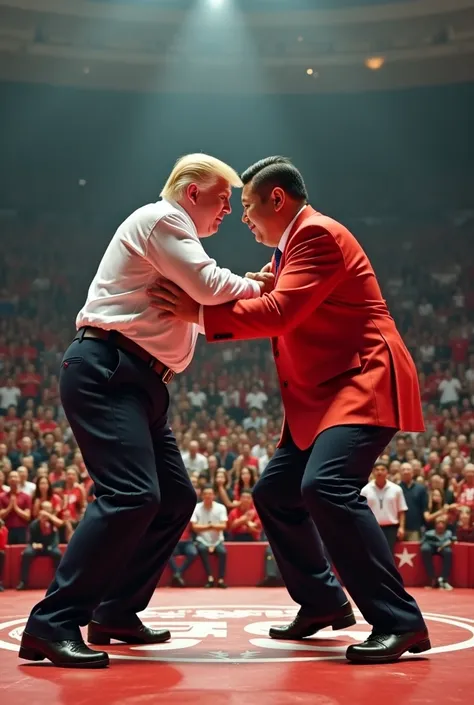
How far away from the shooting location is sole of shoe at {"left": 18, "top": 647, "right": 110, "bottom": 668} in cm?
274

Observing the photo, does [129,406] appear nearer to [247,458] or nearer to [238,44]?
[247,458]

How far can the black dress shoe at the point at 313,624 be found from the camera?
3.40 meters

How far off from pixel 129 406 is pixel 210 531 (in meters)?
5.38

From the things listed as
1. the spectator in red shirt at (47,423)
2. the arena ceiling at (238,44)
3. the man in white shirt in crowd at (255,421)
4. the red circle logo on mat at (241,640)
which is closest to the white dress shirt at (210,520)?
the red circle logo on mat at (241,640)

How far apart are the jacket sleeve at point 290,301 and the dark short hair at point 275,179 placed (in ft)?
0.91

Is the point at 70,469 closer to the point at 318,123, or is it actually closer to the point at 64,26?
the point at 64,26

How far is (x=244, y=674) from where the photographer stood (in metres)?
2.66

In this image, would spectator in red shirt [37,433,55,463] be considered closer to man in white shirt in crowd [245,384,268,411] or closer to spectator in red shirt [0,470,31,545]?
spectator in red shirt [0,470,31,545]

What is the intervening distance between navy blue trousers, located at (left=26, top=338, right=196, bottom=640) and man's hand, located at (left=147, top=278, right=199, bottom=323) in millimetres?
206

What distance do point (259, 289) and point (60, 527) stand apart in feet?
18.0

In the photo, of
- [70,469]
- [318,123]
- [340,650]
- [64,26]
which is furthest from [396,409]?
[318,123]

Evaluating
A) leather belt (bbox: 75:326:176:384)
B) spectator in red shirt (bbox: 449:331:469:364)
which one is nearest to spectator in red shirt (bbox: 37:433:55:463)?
spectator in red shirt (bbox: 449:331:469:364)

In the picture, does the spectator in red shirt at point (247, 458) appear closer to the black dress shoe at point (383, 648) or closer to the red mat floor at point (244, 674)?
the red mat floor at point (244, 674)

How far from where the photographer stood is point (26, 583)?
7582 mm
